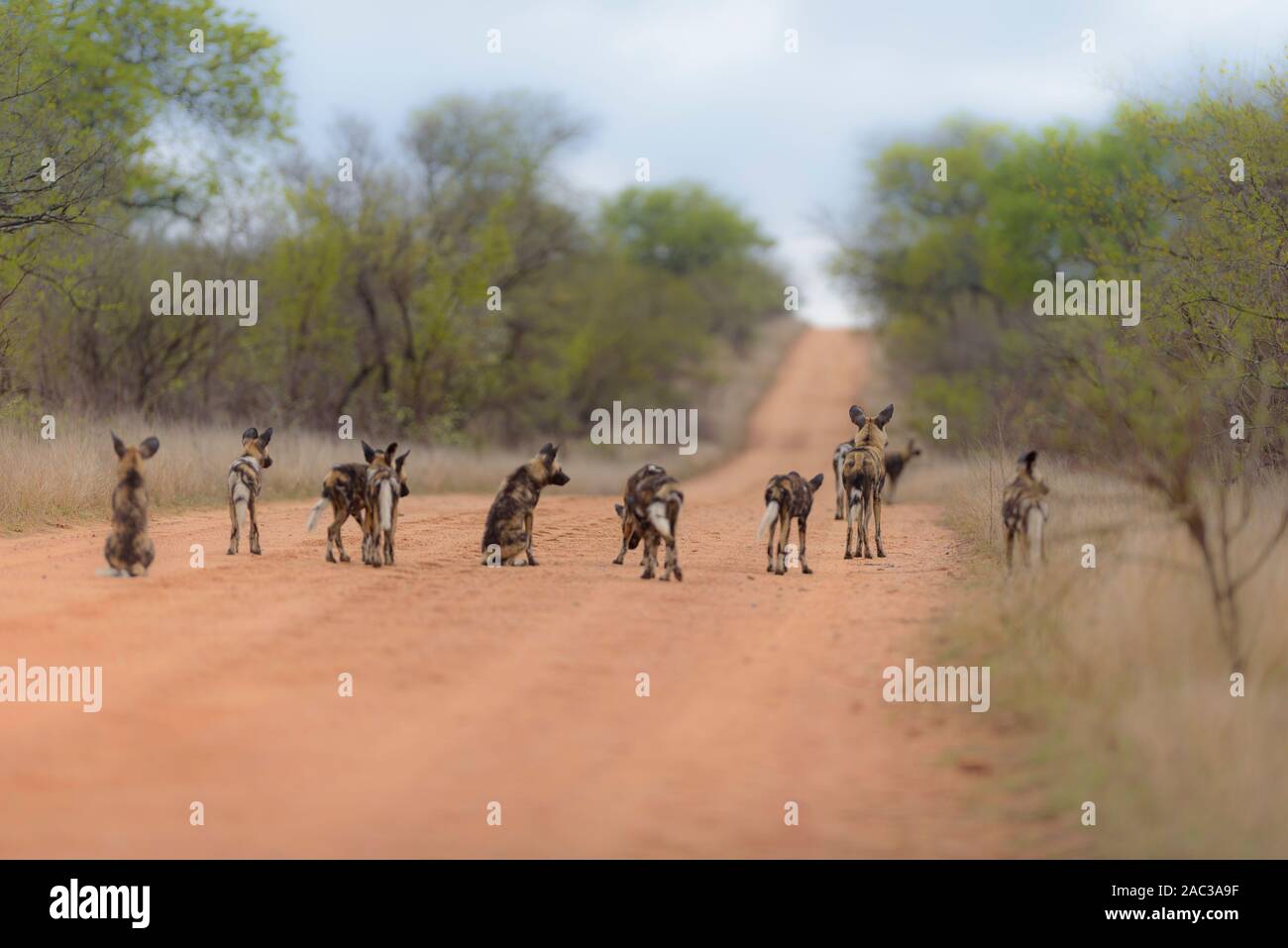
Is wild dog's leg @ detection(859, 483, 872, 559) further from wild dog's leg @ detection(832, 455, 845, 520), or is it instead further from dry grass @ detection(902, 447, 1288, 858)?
wild dog's leg @ detection(832, 455, 845, 520)

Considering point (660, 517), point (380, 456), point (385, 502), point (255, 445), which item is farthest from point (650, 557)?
point (255, 445)

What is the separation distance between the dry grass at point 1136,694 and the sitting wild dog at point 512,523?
4.13 meters

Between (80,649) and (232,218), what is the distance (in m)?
23.1

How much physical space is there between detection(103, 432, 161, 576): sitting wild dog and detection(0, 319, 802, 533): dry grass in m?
4.32

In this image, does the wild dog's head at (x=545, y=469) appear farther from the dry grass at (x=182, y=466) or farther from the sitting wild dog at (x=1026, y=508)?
the dry grass at (x=182, y=466)

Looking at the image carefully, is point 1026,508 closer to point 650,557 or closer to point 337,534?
point 650,557

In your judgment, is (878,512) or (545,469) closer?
(545,469)

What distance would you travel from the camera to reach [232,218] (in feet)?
95.7

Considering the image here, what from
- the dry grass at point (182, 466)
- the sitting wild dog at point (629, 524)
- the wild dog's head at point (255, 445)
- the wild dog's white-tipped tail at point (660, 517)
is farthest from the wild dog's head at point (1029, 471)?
the dry grass at point (182, 466)

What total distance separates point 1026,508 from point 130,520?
7.02m

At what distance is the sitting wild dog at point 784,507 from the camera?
12.2 metres

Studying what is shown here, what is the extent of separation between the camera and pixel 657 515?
11297 millimetres
